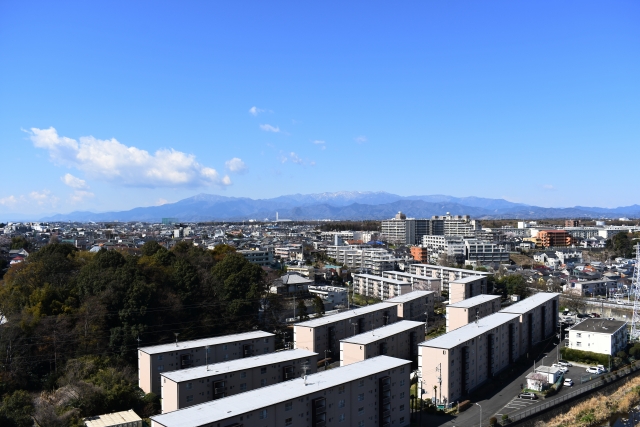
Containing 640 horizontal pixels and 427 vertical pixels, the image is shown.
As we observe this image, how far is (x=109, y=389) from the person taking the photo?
7750 mm

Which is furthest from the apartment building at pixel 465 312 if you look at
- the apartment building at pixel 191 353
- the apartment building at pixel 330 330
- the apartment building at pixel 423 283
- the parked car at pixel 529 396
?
the apartment building at pixel 191 353

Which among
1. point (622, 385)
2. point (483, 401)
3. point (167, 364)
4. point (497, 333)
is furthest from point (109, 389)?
point (622, 385)

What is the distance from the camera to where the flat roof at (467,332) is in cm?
855

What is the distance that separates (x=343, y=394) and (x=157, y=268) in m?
7.53

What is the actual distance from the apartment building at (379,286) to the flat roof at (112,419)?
10959 mm

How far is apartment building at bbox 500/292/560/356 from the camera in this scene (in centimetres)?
1142

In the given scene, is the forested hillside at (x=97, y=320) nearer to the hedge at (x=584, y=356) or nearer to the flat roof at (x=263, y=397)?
the flat roof at (x=263, y=397)

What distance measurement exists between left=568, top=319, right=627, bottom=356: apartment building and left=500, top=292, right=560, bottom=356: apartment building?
0.88 meters

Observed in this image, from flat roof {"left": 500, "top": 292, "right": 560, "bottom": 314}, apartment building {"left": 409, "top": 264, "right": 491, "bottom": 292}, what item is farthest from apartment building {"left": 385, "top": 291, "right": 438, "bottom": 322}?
apartment building {"left": 409, "top": 264, "right": 491, "bottom": 292}

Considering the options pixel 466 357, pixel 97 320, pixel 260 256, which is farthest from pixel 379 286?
pixel 97 320

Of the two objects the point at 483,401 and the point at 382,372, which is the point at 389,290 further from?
the point at 382,372

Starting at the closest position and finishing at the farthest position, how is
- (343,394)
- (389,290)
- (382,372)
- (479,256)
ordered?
(343,394) < (382,372) < (389,290) < (479,256)

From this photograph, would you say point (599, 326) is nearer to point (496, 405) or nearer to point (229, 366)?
point (496, 405)

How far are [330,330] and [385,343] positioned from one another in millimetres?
1627
